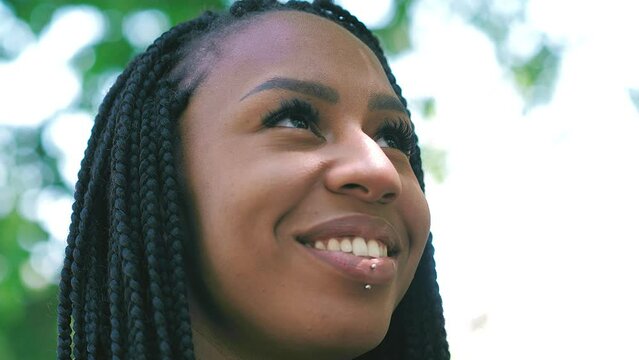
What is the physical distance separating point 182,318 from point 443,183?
351cm

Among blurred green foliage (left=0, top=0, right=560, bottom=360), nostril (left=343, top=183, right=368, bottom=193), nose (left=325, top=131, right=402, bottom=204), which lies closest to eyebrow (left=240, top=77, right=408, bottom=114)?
nose (left=325, top=131, right=402, bottom=204)

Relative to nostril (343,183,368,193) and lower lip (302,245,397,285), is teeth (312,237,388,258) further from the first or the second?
nostril (343,183,368,193)

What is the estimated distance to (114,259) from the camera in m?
2.26

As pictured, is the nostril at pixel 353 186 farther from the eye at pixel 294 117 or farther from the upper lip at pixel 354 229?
the eye at pixel 294 117

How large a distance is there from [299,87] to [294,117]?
8 cm

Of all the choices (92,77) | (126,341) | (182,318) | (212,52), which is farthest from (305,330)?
(92,77)

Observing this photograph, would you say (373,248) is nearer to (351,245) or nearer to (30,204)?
(351,245)

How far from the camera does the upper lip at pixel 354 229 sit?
2166 millimetres

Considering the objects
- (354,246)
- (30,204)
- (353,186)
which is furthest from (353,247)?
(30,204)

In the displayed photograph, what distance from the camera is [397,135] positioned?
2.58 m

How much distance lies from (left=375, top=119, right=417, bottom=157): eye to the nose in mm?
220

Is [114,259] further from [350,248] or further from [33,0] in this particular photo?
[33,0]

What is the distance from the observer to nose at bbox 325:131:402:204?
219 cm

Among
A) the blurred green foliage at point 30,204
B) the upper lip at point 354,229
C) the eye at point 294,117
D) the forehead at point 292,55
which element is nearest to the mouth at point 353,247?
the upper lip at point 354,229
